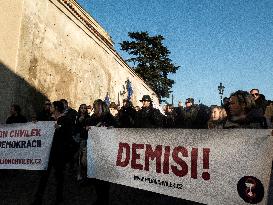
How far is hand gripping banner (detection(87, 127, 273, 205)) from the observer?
4.60 metres

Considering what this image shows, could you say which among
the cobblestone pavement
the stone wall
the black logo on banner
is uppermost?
the stone wall

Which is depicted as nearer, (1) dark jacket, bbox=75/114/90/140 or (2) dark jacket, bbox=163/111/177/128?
(1) dark jacket, bbox=75/114/90/140

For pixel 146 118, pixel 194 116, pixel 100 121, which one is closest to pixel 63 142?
pixel 100 121

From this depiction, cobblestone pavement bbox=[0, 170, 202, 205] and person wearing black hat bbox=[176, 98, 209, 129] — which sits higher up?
person wearing black hat bbox=[176, 98, 209, 129]

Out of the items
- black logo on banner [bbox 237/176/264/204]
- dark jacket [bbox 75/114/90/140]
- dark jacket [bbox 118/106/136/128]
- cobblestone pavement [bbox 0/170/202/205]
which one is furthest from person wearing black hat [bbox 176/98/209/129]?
black logo on banner [bbox 237/176/264/204]

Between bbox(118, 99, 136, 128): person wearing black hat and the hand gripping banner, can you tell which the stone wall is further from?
the hand gripping banner

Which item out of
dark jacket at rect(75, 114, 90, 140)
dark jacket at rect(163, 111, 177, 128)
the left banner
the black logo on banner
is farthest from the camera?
dark jacket at rect(163, 111, 177, 128)

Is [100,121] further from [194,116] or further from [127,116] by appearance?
[194,116]

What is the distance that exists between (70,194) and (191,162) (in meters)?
3.25

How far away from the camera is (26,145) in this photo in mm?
7434

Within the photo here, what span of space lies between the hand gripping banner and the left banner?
1.17 meters

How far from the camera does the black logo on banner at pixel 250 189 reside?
446 cm

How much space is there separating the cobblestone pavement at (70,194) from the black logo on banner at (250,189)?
8.22 ft

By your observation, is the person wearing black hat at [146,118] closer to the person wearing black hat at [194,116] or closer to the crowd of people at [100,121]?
the crowd of people at [100,121]
